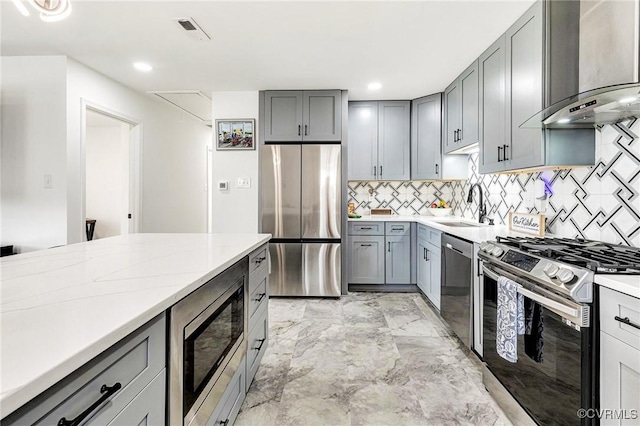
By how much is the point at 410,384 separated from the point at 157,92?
4115 millimetres

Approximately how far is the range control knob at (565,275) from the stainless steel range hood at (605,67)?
2.58 feet

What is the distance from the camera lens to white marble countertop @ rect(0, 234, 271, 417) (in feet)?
1.73

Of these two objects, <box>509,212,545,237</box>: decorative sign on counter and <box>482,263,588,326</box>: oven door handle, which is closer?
<box>482,263,588,326</box>: oven door handle

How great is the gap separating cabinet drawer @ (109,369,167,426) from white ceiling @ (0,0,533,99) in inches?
88.3

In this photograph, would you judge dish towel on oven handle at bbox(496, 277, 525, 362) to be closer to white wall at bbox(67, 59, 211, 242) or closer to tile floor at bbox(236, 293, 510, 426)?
tile floor at bbox(236, 293, 510, 426)

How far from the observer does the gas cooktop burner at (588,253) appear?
1.22 meters

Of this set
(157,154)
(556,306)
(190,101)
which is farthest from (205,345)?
(190,101)

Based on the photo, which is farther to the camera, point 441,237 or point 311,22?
point 441,237

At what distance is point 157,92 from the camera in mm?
3963

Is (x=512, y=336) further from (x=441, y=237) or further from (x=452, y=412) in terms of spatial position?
(x=441, y=237)

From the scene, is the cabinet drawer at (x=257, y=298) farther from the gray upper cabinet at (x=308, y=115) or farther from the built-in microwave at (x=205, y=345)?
the gray upper cabinet at (x=308, y=115)

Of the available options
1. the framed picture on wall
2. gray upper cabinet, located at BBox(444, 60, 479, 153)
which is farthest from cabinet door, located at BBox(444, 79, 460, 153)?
the framed picture on wall

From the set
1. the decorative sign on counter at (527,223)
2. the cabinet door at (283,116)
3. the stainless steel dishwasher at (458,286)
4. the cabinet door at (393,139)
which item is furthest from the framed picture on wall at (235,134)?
the decorative sign on counter at (527,223)

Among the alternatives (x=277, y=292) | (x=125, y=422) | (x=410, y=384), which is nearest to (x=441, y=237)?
(x=410, y=384)
